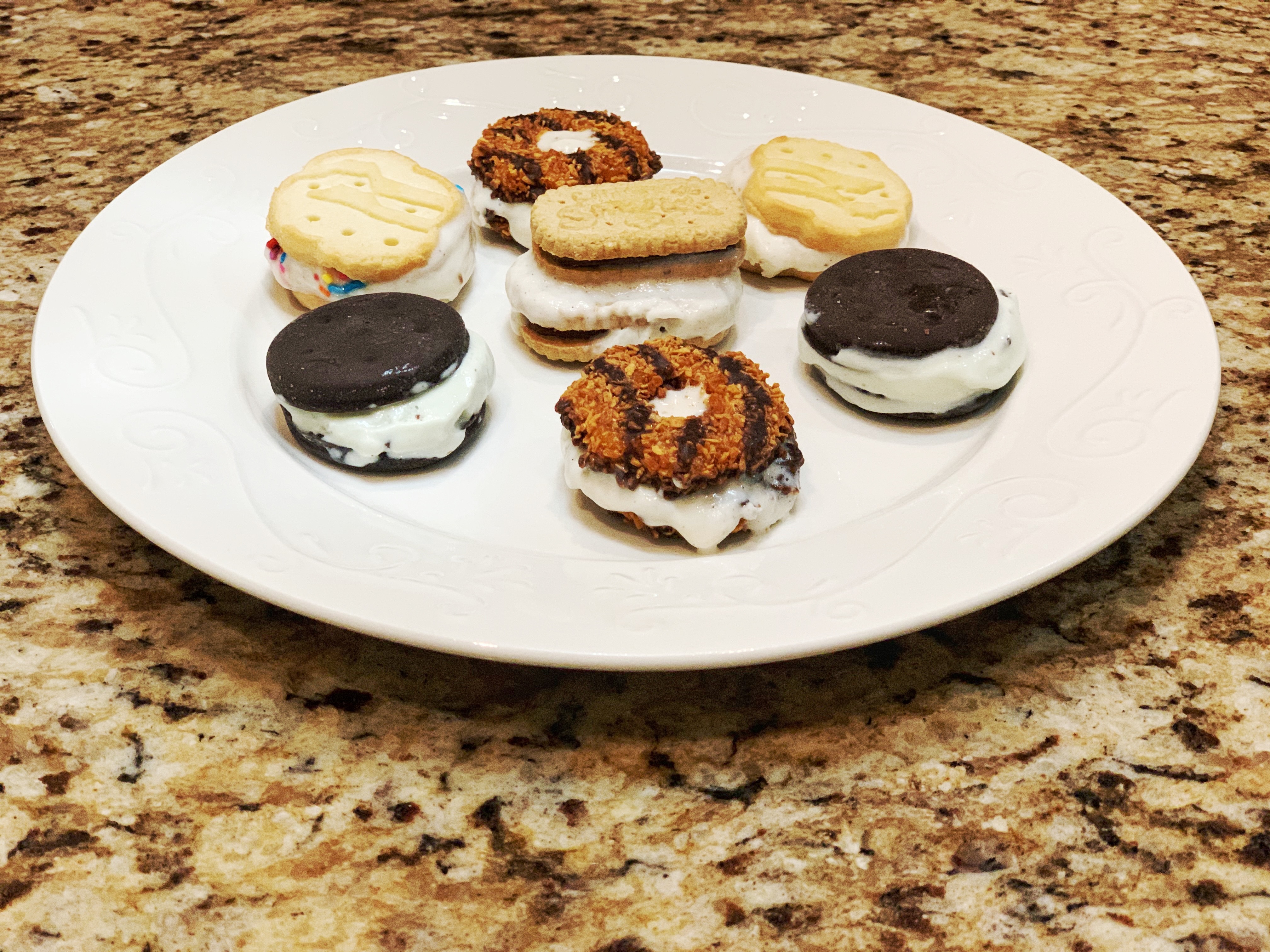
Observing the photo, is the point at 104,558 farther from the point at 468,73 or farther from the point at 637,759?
the point at 468,73

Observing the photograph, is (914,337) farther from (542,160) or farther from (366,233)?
(366,233)

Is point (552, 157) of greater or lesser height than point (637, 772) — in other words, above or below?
above

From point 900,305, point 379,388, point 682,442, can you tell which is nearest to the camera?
point 682,442

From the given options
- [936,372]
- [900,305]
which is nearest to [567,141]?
[900,305]

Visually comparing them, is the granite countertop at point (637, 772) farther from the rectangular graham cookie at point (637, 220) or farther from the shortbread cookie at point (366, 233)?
the rectangular graham cookie at point (637, 220)

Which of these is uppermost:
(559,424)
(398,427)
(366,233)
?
(366,233)

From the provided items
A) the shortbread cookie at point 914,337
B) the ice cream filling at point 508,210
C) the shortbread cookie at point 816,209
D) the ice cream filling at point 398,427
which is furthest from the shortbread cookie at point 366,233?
the shortbread cookie at point 914,337

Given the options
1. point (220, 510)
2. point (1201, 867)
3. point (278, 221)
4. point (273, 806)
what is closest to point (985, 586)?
point (1201, 867)
